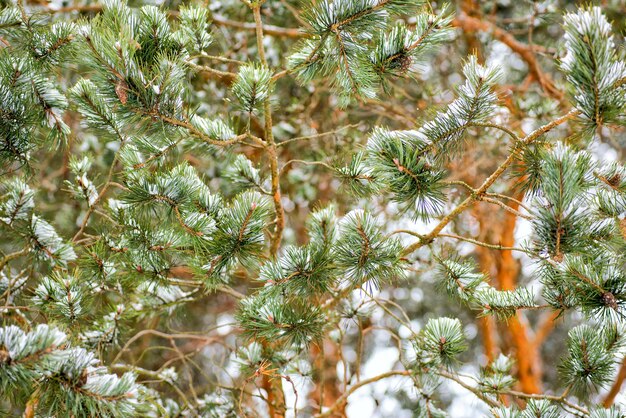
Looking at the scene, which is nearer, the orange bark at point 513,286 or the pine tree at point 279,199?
the pine tree at point 279,199

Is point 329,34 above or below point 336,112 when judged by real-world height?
below

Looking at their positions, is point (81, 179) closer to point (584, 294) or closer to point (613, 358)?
point (584, 294)

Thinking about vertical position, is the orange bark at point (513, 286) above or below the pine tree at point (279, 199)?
above

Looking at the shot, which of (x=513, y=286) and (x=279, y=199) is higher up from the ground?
(x=513, y=286)

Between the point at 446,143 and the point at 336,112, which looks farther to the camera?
the point at 336,112

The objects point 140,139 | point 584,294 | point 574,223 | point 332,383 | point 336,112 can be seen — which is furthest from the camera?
point 332,383

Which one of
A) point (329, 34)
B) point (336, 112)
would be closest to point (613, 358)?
point (329, 34)

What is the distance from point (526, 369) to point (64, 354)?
2.68 meters

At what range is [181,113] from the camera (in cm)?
107

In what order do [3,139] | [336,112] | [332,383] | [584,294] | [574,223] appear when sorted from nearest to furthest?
1. [574,223]
2. [584,294]
3. [3,139]
4. [336,112]
5. [332,383]

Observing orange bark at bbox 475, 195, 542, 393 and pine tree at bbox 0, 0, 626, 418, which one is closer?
pine tree at bbox 0, 0, 626, 418

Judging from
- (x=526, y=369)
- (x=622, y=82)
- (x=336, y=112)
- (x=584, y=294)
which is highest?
(x=336, y=112)

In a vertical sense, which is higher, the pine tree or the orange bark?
the orange bark

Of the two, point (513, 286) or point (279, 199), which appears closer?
point (279, 199)
